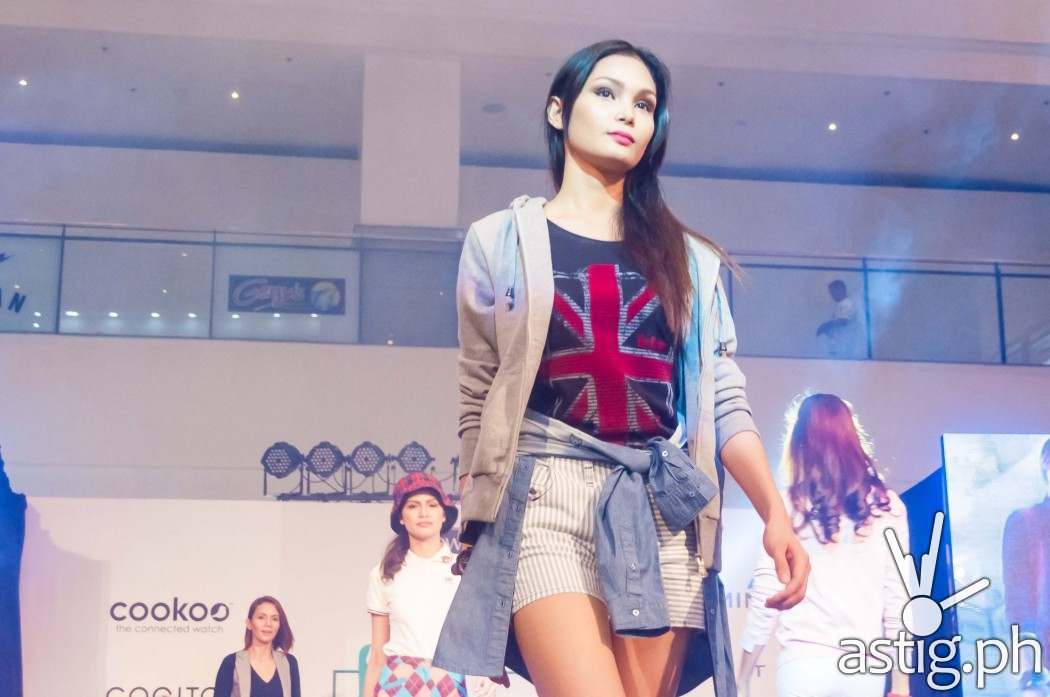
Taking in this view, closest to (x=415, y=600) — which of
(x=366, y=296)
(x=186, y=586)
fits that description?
(x=186, y=586)

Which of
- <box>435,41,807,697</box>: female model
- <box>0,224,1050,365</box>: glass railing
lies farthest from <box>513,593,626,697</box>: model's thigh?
<box>0,224,1050,365</box>: glass railing

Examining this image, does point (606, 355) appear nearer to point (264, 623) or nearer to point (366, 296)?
point (264, 623)

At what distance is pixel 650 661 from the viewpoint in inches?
65.3

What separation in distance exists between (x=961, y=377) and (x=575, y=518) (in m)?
6.90

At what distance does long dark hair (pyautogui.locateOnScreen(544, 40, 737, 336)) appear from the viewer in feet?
5.88

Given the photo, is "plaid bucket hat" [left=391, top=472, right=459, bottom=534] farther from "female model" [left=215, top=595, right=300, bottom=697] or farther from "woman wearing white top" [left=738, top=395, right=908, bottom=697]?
"woman wearing white top" [left=738, top=395, right=908, bottom=697]

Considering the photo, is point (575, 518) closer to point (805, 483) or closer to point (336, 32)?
point (805, 483)

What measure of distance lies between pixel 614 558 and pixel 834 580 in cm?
365

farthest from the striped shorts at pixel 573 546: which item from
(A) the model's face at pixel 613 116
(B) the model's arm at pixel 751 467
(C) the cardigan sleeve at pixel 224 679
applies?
(C) the cardigan sleeve at pixel 224 679

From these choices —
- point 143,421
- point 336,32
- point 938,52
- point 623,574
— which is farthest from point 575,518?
point 938,52

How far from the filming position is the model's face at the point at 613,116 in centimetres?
188

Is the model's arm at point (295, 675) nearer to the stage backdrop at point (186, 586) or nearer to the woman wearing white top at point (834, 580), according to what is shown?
the stage backdrop at point (186, 586)

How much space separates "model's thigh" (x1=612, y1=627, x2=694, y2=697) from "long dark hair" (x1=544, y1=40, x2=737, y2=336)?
411 millimetres

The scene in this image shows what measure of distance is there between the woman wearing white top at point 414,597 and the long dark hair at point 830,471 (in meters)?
1.45
